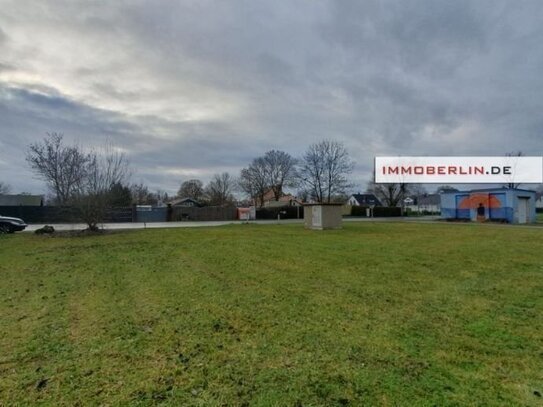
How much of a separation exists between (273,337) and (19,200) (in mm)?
54802

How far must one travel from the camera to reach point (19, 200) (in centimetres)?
4650

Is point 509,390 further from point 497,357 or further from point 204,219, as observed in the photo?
point 204,219

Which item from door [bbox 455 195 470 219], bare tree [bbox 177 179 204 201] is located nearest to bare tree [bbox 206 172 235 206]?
bare tree [bbox 177 179 204 201]

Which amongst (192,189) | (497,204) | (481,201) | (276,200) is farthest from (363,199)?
(497,204)

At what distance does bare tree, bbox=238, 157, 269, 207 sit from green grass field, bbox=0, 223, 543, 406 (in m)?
55.5

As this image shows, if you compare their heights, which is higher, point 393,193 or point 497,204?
point 393,193

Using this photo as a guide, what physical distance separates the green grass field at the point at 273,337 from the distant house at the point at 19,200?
4743 centimetres

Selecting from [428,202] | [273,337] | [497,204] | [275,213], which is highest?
[428,202]

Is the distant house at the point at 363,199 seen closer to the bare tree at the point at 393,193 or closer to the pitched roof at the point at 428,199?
the pitched roof at the point at 428,199

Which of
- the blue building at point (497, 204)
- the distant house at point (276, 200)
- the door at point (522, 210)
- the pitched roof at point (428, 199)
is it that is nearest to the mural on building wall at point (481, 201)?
the blue building at point (497, 204)

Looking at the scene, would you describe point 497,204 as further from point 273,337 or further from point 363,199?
point 363,199

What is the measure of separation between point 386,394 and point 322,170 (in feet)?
169

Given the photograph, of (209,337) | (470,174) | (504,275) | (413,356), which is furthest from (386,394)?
(470,174)

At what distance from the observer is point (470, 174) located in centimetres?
3102
